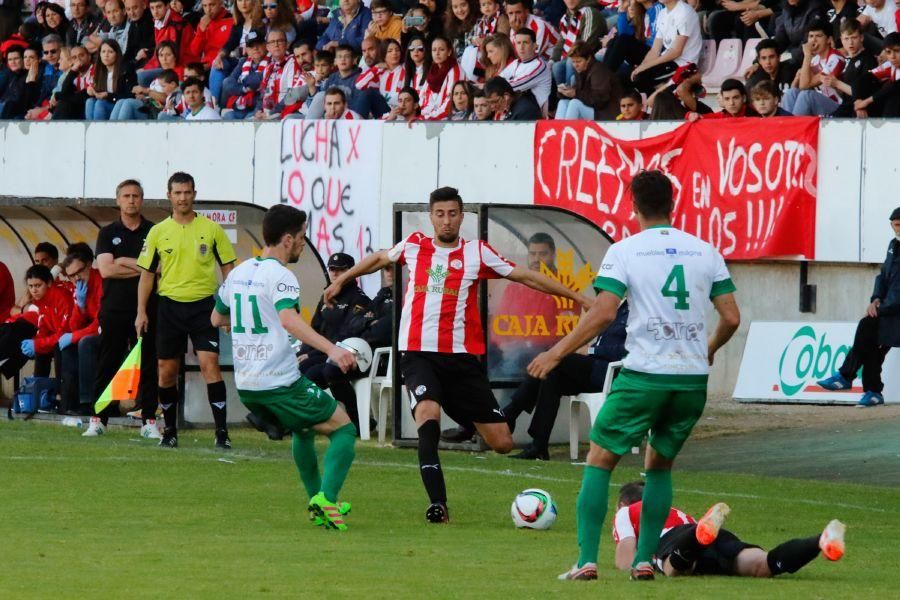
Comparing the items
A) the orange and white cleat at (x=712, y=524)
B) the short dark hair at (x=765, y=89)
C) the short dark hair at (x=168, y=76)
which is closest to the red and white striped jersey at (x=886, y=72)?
the short dark hair at (x=765, y=89)

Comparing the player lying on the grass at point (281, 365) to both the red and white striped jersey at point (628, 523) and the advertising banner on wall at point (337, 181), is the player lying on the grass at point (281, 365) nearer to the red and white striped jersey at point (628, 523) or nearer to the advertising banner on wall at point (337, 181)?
the red and white striped jersey at point (628, 523)

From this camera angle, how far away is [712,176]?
731 inches

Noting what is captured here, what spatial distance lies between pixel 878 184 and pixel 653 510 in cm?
1036

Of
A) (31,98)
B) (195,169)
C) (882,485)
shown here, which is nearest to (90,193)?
(195,169)

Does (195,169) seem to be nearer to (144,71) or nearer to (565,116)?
(144,71)

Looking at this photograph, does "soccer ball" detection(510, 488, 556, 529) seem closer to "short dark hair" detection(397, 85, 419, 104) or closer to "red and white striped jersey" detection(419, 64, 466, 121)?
"short dark hair" detection(397, 85, 419, 104)

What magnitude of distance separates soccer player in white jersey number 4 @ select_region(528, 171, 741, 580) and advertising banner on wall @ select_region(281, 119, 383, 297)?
493 inches

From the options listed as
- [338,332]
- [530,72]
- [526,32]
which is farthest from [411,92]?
[338,332]

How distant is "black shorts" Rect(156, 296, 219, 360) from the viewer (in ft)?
47.2

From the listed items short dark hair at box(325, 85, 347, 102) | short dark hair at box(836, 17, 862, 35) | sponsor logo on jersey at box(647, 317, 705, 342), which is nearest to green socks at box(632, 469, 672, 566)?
sponsor logo on jersey at box(647, 317, 705, 342)

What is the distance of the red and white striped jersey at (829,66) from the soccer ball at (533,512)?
939 centimetres

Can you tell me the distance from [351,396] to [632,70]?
6.07 metres

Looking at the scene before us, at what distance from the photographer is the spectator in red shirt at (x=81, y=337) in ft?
57.3

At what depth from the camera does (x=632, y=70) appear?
66.9 ft
